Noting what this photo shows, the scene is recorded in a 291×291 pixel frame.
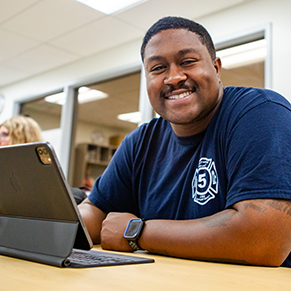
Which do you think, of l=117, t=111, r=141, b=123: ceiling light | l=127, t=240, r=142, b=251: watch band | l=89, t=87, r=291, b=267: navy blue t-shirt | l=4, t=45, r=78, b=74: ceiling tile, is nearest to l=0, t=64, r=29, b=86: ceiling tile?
l=4, t=45, r=78, b=74: ceiling tile

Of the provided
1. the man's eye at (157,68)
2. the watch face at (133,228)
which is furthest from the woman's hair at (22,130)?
the watch face at (133,228)

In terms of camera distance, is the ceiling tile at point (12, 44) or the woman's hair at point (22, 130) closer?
the woman's hair at point (22, 130)

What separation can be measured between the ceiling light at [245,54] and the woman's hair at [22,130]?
1574 millimetres

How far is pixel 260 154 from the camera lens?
890 millimetres

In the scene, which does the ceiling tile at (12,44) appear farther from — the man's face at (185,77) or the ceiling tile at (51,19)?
the man's face at (185,77)

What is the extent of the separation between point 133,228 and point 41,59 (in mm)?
3579

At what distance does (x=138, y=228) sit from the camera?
981 mm

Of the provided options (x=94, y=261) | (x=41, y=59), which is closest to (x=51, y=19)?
(x=41, y=59)

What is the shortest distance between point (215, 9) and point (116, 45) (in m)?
1.16

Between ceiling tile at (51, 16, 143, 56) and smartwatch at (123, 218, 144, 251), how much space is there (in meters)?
2.52

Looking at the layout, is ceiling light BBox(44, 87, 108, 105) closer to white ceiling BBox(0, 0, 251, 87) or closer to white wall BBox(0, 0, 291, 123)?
white ceiling BBox(0, 0, 251, 87)

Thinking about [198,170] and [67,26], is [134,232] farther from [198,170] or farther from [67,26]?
[67,26]

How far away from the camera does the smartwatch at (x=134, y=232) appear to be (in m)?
0.97

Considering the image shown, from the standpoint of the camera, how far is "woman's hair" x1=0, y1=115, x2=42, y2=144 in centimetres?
273
